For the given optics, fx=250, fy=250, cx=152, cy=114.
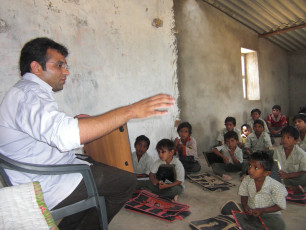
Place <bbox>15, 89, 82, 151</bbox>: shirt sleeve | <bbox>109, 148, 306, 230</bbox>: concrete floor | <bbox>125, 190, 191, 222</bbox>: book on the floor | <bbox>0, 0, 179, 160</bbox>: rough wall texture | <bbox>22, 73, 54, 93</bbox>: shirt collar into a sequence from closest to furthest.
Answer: <bbox>15, 89, 82, 151</bbox>: shirt sleeve < <bbox>22, 73, 54, 93</bbox>: shirt collar < <bbox>109, 148, 306, 230</bbox>: concrete floor < <bbox>125, 190, 191, 222</bbox>: book on the floor < <bbox>0, 0, 179, 160</bbox>: rough wall texture

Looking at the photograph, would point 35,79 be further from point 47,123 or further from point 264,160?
point 264,160

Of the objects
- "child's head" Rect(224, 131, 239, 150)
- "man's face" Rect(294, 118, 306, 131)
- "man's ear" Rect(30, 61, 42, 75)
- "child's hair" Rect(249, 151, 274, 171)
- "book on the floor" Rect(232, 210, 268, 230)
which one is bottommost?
"book on the floor" Rect(232, 210, 268, 230)

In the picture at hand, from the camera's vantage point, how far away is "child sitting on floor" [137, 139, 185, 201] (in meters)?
2.72

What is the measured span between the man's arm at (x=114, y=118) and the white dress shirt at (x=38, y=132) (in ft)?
0.12

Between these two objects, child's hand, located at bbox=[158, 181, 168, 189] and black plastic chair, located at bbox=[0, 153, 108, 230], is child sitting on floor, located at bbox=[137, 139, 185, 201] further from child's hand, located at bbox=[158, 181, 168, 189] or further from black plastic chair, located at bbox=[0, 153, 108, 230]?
black plastic chair, located at bbox=[0, 153, 108, 230]

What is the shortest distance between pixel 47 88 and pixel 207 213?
→ 1.81 m

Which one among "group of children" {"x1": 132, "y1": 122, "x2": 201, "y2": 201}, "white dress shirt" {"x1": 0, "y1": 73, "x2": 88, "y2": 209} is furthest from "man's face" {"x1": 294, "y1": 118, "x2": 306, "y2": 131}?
"white dress shirt" {"x1": 0, "y1": 73, "x2": 88, "y2": 209}

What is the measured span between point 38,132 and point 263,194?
1704 millimetres

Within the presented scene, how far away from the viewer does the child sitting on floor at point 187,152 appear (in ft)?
12.1

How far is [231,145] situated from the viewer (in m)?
3.56

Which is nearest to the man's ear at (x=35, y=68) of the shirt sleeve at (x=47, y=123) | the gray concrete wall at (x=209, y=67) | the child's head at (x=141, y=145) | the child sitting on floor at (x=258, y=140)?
the shirt sleeve at (x=47, y=123)

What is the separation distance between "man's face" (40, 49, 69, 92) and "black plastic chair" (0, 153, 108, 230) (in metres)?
0.48

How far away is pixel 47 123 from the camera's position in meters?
1.08

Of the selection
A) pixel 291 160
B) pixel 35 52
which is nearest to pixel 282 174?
pixel 291 160
